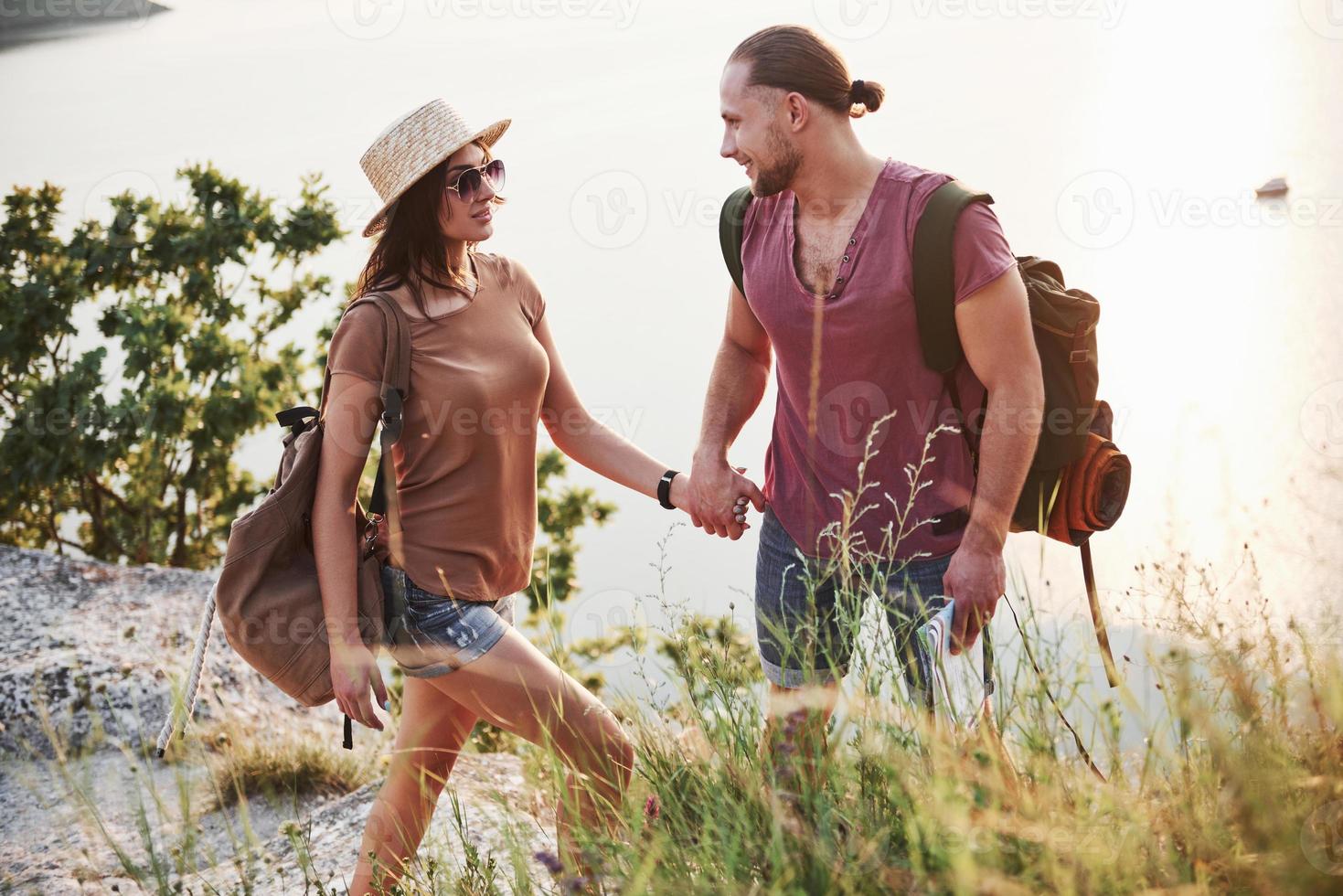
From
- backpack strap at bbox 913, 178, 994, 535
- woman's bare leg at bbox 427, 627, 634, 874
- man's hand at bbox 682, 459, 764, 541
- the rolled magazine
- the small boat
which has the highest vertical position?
the small boat

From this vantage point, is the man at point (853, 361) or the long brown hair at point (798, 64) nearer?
the man at point (853, 361)

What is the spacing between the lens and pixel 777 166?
286 cm

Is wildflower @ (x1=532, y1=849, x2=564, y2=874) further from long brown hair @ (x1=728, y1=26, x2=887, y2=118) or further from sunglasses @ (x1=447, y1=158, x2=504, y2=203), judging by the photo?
long brown hair @ (x1=728, y1=26, x2=887, y2=118)

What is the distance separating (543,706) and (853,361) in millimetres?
1179

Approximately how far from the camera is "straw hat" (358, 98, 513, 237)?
9.59 feet

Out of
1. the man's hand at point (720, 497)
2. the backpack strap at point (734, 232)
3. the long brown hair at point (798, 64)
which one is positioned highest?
the long brown hair at point (798, 64)

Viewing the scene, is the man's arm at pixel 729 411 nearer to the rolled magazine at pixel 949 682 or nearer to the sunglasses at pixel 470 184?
the sunglasses at pixel 470 184

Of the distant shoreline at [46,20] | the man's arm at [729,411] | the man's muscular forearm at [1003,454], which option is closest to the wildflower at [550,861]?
the man's muscular forearm at [1003,454]

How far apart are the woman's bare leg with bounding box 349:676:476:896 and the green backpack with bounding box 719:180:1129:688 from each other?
1.43 metres

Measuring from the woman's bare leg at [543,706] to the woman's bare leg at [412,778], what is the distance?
20cm

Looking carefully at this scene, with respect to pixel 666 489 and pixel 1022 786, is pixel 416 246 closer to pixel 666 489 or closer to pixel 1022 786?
pixel 666 489

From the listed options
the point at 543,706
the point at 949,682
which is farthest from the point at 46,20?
the point at 949,682

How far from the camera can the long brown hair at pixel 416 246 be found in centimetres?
290


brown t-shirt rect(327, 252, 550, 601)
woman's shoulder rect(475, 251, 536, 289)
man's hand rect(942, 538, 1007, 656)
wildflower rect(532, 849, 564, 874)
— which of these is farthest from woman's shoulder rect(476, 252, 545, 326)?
wildflower rect(532, 849, 564, 874)
